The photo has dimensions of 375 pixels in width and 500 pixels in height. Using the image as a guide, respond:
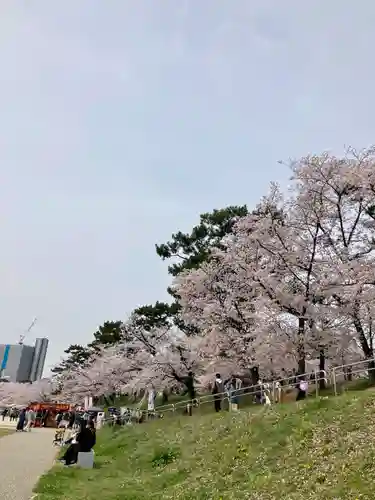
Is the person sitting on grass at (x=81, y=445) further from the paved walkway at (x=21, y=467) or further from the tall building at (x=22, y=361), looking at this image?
the tall building at (x=22, y=361)

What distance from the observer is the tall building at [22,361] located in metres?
144

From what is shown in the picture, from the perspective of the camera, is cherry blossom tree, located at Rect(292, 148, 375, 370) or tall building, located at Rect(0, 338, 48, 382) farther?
tall building, located at Rect(0, 338, 48, 382)

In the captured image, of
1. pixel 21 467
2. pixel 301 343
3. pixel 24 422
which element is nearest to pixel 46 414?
pixel 24 422

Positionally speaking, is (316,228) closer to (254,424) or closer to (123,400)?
(254,424)

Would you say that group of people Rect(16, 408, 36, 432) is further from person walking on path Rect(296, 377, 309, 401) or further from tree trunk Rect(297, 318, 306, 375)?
person walking on path Rect(296, 377, 309, 401)

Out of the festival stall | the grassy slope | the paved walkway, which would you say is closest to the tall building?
the festival stall

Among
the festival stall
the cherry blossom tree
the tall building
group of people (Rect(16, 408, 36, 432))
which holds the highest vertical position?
the tall building

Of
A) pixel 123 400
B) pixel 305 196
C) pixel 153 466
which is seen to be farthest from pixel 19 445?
pixel 123 400

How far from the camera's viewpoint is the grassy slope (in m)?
8.05

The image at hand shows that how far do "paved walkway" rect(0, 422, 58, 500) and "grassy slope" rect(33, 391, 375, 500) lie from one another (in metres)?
0.46

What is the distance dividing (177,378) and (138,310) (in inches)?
322

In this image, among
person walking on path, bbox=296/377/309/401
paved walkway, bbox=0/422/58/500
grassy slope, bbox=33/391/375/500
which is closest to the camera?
grassy slope, bbox=33/391/375/500

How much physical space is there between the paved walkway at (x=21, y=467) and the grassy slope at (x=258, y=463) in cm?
46

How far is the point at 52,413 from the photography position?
46.1 meters
